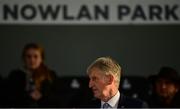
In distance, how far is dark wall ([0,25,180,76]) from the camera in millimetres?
7301

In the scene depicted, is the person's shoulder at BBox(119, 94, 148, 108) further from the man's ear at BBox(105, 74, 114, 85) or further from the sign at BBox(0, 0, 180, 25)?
the sign at BBox(0, 0, 180, 25)

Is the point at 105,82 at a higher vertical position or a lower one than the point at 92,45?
higher

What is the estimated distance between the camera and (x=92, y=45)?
746 cm

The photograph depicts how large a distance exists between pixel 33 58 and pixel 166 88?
4.29ft

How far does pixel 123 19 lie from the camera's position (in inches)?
221

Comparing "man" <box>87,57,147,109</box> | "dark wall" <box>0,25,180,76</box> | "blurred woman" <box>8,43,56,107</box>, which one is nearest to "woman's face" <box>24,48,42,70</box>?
→ "blurred woman" <box>8,43,56,107</box>

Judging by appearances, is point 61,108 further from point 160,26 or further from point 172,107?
point 160,26

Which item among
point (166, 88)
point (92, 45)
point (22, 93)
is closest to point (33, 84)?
point (22, 93)

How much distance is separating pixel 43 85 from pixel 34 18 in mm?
648

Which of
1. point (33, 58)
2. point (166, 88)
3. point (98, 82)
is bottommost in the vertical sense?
point (166, 88)

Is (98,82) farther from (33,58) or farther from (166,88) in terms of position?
(33,58)

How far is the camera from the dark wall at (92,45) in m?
7.30

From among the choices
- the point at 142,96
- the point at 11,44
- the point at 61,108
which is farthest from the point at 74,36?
the point at 61,108

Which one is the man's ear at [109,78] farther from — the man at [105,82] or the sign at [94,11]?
the sign at [94,11]
